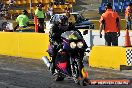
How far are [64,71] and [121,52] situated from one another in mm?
3302

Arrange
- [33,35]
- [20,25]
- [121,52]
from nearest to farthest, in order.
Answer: [121,52] < [33,35] < [20,25]

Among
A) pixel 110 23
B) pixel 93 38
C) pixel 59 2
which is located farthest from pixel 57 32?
pixel 59 2

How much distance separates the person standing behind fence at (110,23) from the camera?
14641mm

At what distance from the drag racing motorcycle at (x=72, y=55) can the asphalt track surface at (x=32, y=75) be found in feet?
0.87

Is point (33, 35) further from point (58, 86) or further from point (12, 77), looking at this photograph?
point (58, 86)

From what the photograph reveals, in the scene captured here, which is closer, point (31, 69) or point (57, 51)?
point (57, 51)

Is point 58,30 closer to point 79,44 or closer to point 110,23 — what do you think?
point 79,44

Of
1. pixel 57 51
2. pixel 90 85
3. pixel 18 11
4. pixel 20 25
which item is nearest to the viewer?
pixel 90 85

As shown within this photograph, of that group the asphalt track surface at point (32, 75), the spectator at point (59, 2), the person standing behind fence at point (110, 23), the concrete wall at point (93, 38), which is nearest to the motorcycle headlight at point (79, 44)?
the asphalt track surface at point (32, 75)

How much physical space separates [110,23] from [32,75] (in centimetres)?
370

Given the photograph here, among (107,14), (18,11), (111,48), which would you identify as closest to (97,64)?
(111,48)

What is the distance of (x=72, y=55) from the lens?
10.1 metres

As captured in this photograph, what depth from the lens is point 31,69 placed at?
13.7m

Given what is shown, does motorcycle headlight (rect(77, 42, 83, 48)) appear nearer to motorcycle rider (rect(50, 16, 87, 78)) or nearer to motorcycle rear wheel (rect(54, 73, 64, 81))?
motorcycle rider (rect(50, 16, 87, 78))
